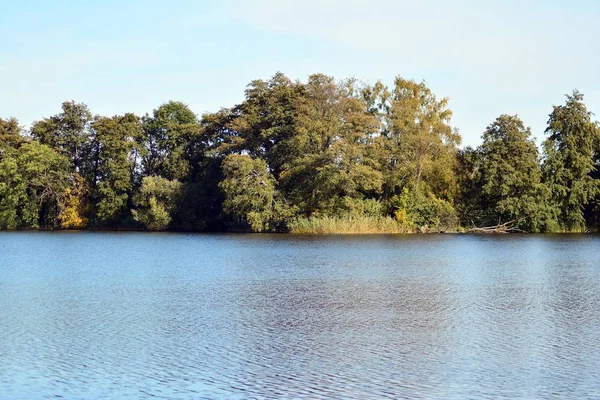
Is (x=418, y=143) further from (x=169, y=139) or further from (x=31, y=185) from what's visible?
(x=31, y=185)

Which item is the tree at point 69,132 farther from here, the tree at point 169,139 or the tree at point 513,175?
the tree at point 513,175

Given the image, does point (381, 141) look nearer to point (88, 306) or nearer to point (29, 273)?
point (29, 273)

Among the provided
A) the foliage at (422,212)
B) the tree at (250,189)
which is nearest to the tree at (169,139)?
the tree at (250,189)

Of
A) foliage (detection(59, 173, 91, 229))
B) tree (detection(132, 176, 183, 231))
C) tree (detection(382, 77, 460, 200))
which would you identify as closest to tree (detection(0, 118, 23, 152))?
foliage (detection(59, 173, 91, 229))

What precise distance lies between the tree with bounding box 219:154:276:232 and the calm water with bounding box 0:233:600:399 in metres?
28.3

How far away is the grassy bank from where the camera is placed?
60469mm

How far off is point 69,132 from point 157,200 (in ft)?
46.7

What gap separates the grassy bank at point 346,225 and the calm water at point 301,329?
2575 centimetres

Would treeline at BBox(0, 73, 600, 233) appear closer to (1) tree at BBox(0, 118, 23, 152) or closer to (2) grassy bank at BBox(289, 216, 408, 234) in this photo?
(2) grassy bank at BBox(289, 216, 408, 234)

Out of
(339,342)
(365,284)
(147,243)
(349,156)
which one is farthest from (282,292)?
(349,156)

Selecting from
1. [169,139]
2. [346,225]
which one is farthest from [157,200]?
[346,225]

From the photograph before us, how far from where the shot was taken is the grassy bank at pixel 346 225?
60.5m

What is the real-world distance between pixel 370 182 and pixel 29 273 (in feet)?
116

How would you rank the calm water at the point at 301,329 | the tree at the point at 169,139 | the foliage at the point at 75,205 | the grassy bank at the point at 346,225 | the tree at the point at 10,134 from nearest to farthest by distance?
the calm water at the point at 301,329 < the grassy bank at the point at 346,225 < the tree at the point at 169,139 < the foliage at the point at 75,205 < the tree at the point at 10,134
